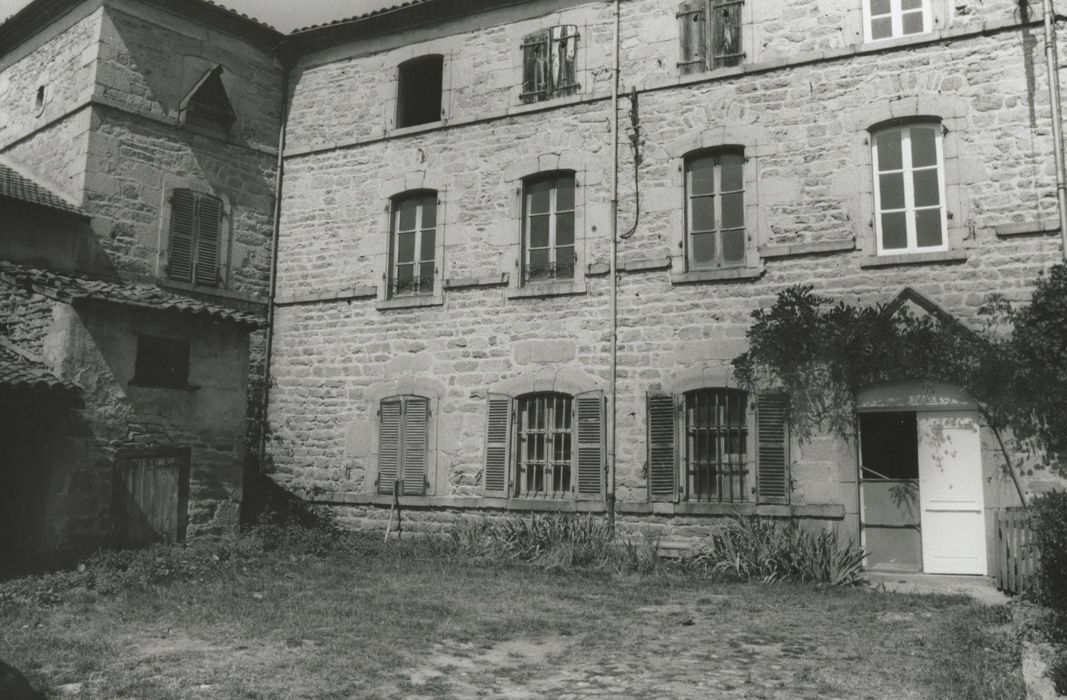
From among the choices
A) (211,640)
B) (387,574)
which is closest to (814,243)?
(387,574)

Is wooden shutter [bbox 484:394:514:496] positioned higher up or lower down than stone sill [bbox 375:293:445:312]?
lower down

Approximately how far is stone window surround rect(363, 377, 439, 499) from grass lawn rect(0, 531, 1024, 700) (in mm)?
2648

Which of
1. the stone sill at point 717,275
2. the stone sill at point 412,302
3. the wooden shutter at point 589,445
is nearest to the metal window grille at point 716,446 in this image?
the wooden shutter at point 589,445

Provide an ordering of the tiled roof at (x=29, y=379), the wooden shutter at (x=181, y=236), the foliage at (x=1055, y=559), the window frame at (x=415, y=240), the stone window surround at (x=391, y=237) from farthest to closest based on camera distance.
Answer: the wooden shutter at (x=181, y=236)
the window frame at (x=415, y=240)
the stone window surround at (x=391, y=237)
the tiled roof at (x=29, y=379)
the foliage at (x=1055, y=559)

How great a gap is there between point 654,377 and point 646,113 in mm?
3340

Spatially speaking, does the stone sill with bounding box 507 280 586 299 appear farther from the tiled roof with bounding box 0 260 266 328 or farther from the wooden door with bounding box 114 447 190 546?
the wooden door with bounding box 114 447 190 546

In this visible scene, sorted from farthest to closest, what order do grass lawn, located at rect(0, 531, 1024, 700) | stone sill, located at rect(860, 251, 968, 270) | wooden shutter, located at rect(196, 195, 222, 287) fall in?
wooden shutter, located at rect(196, 195, 222, 287), stone sill, located at rect(860, 251, 968, 270), grass lawn, located at rect(0, 531, 1024, 700)

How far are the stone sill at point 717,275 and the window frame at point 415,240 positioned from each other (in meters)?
3.44

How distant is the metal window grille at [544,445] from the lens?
11.8 metres

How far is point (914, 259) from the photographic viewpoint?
1034cm

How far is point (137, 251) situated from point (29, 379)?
3.73 m

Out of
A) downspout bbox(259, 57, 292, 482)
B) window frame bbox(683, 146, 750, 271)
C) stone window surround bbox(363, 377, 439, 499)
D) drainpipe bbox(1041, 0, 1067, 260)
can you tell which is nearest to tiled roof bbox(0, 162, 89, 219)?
downspout bbox(259, 57, 292, 482)

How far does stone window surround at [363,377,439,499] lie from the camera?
12.5 m

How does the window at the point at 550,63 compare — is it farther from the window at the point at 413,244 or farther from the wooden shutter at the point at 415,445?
the wooden shutter at the point at 415,445
